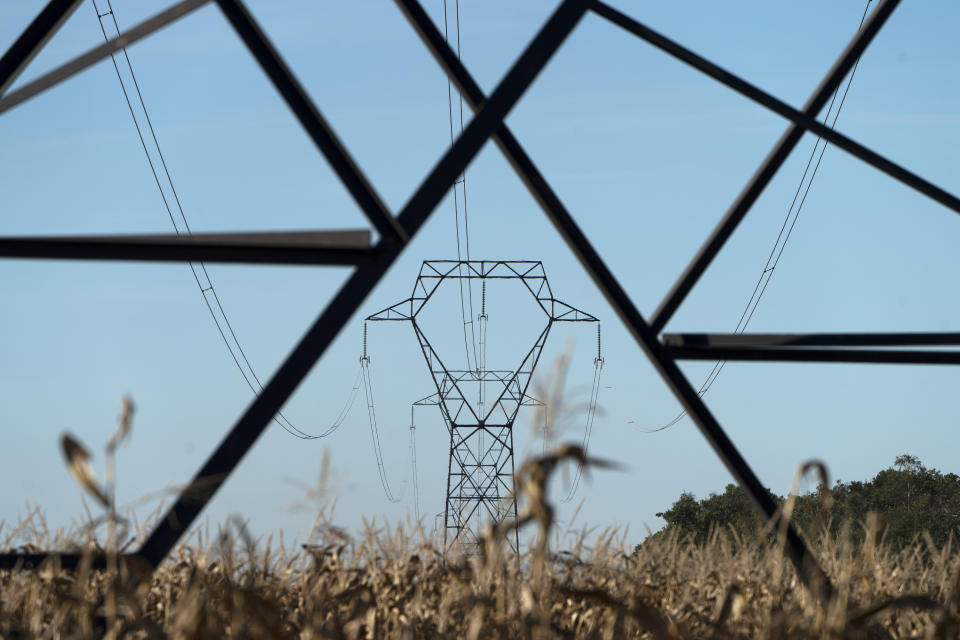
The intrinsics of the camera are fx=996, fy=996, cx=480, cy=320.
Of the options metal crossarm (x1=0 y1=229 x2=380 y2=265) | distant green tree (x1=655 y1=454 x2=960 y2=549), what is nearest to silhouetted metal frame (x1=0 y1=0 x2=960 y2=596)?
metal crossarm (x1=0 y1=229 x2=380 y2=265)

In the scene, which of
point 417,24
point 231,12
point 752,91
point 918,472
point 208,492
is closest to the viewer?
point 208,492

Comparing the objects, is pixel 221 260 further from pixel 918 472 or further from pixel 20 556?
pixel 918 472

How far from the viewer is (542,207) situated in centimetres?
437

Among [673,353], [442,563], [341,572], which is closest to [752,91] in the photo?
[673,353]

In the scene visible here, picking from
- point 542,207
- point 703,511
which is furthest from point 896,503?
point 542,207

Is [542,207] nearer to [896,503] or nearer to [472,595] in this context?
[472,595]

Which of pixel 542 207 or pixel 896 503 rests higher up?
pixel 896 503

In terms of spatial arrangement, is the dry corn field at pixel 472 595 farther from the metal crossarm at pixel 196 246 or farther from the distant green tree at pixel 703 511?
the distant green tree at pixel 703 511

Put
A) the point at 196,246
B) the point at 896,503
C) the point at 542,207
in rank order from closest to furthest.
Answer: the point at 196,246 → the point at 542,207 → the point at 896,503

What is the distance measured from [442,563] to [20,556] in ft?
5.16

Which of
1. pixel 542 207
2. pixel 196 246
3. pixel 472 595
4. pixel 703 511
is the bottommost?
pixel 472 595

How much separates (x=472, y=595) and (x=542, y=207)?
216 cm

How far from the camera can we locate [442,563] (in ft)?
13.3

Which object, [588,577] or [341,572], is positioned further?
[588,577]
